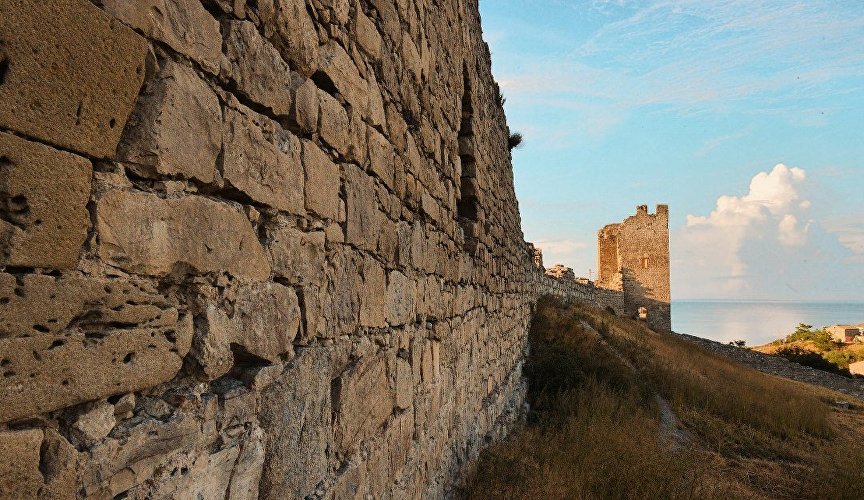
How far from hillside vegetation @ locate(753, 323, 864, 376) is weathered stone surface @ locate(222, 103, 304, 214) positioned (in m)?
23.9

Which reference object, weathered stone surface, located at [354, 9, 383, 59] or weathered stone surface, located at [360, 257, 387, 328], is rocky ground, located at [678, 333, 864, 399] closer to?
weathered stone surface, located at [360, 257, 387, 328]

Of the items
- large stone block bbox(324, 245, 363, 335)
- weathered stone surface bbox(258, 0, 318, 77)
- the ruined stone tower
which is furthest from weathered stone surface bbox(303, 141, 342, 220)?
the ruined stone tower

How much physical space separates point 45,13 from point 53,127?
0.19m

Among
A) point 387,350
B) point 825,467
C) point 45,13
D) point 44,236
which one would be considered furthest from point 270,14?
point 825,467

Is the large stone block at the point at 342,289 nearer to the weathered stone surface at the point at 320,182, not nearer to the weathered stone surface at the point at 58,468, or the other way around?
the weathered stone surface at the point at 320,182

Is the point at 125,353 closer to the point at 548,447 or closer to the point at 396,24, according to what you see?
the point at 396,24

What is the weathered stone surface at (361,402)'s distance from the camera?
7.26 feet

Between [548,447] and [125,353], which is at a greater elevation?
[125,353]

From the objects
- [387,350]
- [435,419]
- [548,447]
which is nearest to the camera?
[387,350]

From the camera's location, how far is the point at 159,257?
1.29m

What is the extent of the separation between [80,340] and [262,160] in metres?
0.75

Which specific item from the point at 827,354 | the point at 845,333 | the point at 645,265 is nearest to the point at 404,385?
the point at 827,354

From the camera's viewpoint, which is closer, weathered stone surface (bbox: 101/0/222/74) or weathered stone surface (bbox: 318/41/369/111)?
weathered stone surface (bbox: 101/0/222/74)

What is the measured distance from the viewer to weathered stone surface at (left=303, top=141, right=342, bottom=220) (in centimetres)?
199
